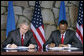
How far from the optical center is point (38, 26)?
6.12m

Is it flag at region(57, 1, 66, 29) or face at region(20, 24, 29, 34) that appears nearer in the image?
face at region(20, 24, 29, 34)

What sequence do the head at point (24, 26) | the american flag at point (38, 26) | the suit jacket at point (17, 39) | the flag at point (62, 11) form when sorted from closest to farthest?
the head at point (24, 26), the suit jacket at point (17, 39), the american flag at point (38, 26), the flag at point (62, 11)

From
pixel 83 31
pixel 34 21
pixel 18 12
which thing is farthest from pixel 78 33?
pixel 18 12

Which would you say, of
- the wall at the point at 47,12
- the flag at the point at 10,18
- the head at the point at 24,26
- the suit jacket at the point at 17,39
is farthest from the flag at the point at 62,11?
the head at the point at 24,26

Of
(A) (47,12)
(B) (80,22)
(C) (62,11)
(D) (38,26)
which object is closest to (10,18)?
(D) (38,26)

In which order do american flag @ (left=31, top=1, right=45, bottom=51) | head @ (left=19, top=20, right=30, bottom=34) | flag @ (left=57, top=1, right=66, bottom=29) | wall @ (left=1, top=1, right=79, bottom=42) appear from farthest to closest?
wall @ (left=1, top=1, right=79, bottom=42) → flag @ (left=57, top=1, right=66, bottom=29) → american flag @ (left=31, top=1, right=45, bottom=51) → head @ (left=19, top=20, right=30, bottom=34)

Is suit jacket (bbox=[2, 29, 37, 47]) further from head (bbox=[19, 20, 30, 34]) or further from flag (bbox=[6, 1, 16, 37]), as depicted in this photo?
flag (bbox=[6, 1, 16, 37])

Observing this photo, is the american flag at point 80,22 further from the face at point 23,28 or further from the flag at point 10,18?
the face at point 23,28

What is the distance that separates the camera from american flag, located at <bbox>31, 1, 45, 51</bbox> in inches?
240

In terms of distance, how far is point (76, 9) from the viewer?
655 cm

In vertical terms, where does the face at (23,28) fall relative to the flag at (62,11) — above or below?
below

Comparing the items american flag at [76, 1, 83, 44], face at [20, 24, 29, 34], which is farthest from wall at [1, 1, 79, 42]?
face at [20, 24, 29, 34]

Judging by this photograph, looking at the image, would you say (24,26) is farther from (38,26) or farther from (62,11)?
(62,11)

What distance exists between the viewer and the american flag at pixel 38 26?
6.09 meters
